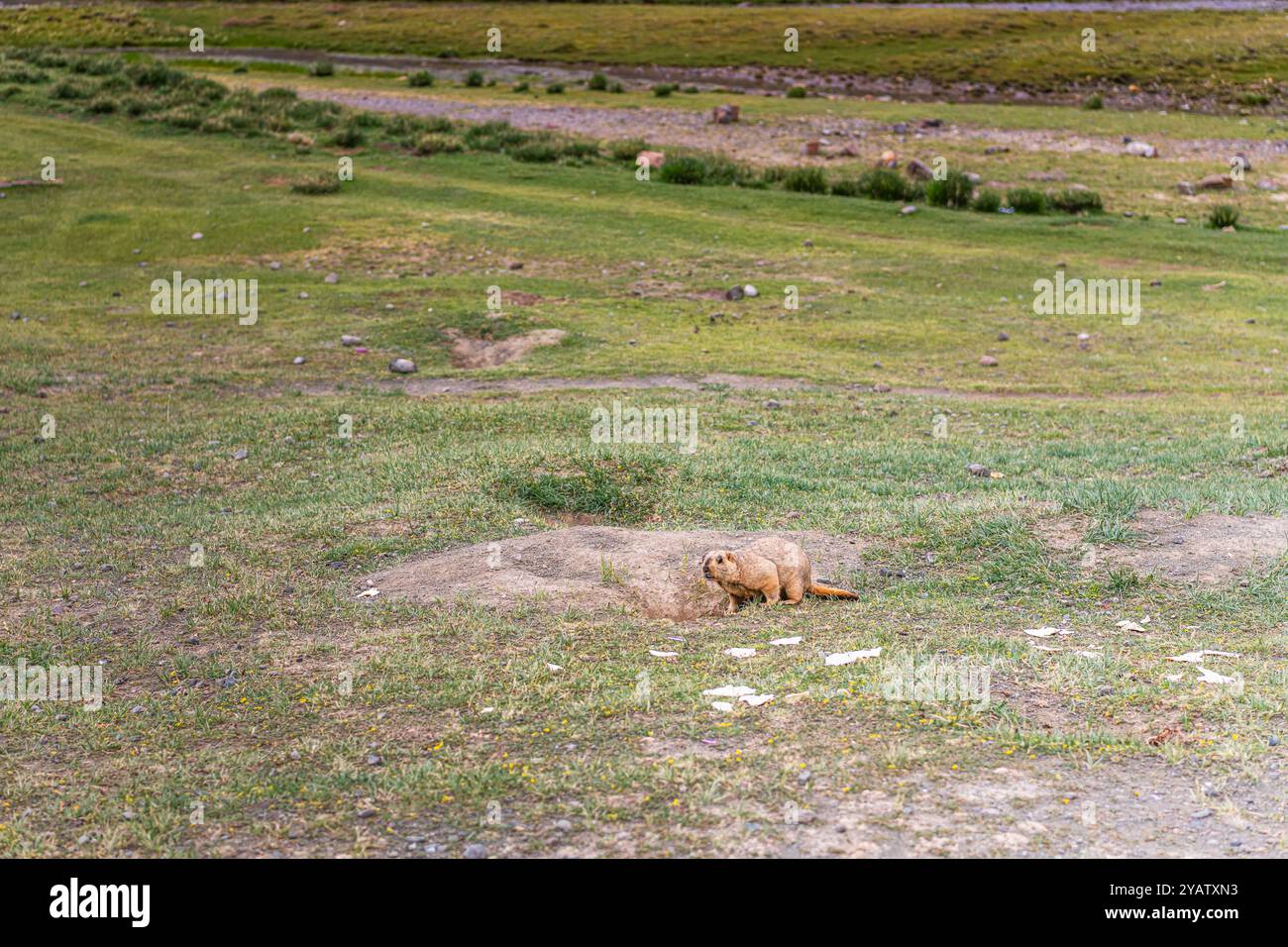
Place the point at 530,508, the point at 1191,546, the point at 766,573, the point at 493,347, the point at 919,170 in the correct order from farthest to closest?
the point at 919,170 → the point at 493,347 → the point at 530,508 → the point at 1191,546 → the point at 766,573

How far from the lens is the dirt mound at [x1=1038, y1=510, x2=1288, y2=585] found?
862 cm

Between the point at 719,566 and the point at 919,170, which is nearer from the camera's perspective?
the point at 719,566

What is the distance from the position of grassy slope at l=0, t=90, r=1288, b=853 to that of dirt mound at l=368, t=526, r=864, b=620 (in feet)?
1.15

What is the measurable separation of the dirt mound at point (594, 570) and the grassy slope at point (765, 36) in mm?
42791

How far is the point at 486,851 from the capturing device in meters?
4.94

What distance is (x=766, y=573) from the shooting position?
824cm

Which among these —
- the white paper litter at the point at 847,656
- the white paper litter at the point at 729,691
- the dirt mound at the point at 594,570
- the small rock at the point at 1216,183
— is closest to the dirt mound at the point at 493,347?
the dirt mound at the point at 594,570

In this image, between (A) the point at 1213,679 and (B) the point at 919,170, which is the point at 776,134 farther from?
(A) the point at 1213,679

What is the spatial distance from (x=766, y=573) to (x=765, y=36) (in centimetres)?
5068

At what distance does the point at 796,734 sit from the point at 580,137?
2993cm

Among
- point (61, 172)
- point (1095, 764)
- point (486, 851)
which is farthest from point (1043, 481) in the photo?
point (61, 172)

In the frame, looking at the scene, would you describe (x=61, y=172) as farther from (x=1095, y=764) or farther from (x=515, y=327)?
(x=1095, y=764)

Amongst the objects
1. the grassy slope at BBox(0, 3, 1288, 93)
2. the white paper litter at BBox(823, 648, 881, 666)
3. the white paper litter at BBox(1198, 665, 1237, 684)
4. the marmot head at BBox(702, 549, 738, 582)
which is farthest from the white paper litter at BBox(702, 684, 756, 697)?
the grassy slope at BBox(0, 3, 1288, 93)

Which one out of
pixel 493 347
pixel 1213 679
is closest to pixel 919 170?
pixel 493 347
